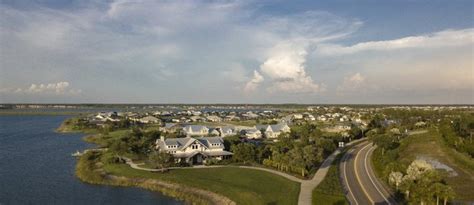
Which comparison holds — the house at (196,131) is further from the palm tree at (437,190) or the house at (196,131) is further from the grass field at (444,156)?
the palm tree at (437,190)

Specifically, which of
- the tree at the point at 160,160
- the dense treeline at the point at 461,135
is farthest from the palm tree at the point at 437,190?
the tree at the point at 160,160

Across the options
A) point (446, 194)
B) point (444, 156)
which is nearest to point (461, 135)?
point (444, 156)

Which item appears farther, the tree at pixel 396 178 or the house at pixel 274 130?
the house at pixel 274 130

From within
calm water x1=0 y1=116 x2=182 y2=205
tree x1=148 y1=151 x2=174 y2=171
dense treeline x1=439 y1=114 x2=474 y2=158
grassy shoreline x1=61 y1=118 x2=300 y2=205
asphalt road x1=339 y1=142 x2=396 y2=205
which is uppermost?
dense treeline x1=439 y1=114 x2=474 y2=158

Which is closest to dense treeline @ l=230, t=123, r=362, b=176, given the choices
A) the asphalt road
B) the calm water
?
the asphalt road

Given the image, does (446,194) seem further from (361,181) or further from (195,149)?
(195,149)

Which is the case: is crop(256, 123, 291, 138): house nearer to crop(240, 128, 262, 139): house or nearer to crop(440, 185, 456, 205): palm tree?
crop(240, 128, 262, 139): house
